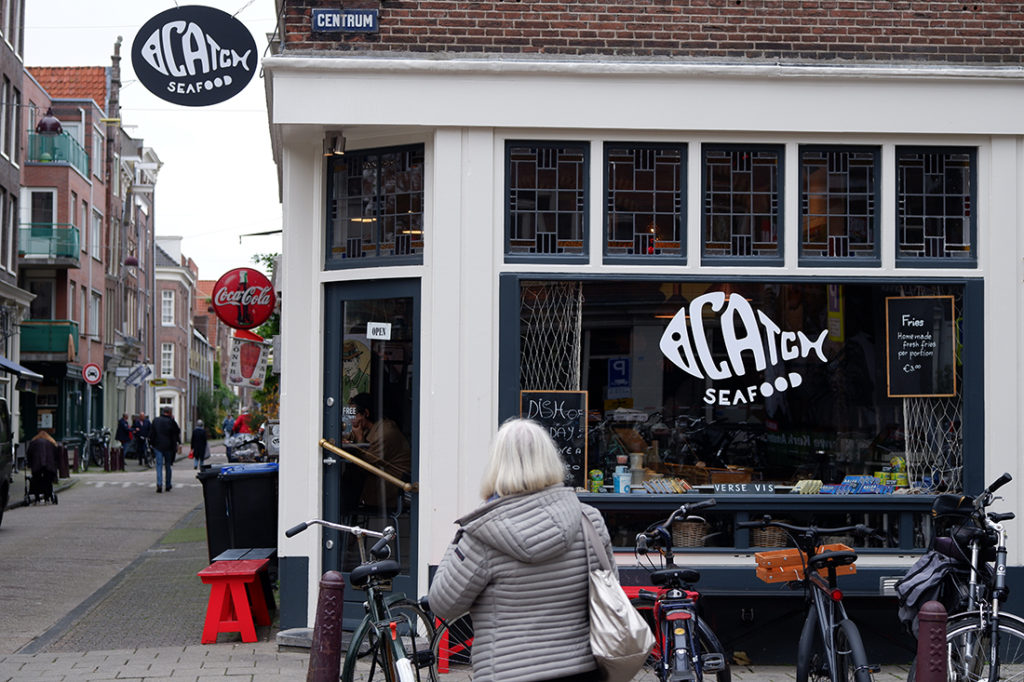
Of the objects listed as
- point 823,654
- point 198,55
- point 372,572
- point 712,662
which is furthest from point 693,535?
point 198,55

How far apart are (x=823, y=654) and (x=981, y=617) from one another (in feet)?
2.66

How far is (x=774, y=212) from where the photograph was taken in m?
8.84

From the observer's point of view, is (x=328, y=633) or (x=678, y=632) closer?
(x=678, y=632)

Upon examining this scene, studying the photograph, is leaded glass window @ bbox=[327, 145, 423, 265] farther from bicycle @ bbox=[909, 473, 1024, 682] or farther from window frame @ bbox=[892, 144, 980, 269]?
bicycle @ bbox=[909, 473, 1024, 682]

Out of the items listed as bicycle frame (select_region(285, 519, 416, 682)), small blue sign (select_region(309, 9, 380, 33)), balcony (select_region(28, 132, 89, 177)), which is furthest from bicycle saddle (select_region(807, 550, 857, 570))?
balcony (select_region(28, 132, 89, 177))

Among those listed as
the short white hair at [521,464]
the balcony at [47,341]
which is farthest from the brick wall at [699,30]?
the balcony at [47,341]

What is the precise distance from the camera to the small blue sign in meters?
8.68

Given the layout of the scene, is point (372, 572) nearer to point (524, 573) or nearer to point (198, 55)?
point (524, 573)

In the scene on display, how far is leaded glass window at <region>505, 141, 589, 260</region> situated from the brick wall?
0.70m

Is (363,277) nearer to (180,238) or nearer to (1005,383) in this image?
(1005,383)

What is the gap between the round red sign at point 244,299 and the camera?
14820 mm

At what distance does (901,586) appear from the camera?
6.80 metres

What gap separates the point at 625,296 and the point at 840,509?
6.79ft

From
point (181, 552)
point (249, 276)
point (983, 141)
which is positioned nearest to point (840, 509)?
point (983, 141)
